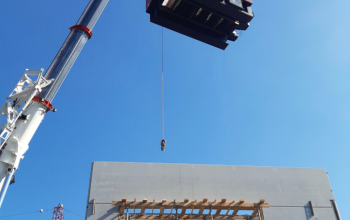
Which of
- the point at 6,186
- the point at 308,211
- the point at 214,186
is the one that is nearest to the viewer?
the point at 6,186

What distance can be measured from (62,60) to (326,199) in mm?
17631

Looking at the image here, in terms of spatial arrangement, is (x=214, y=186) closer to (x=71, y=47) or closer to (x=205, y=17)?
(x=205, y=17)

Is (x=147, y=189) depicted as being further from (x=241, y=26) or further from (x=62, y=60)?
(x=241, y=26)

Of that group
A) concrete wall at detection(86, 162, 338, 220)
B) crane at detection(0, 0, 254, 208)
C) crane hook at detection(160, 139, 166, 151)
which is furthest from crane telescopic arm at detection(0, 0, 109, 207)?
crane hook at detection(160, 139, 166, 151)

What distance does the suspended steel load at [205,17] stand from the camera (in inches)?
512

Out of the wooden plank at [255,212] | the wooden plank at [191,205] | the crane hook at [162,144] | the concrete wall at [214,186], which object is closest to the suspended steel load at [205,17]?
the crane hook at [162,144]

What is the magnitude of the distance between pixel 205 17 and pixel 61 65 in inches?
309

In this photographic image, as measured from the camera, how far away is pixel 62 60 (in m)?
16.1

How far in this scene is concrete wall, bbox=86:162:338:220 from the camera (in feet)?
57.0

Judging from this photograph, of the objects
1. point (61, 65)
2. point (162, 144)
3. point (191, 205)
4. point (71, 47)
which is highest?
point (71, 47)

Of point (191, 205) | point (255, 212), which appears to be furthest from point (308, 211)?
point (191, 205)

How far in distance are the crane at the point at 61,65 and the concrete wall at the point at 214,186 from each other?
186 inches

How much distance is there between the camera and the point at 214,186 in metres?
18.3

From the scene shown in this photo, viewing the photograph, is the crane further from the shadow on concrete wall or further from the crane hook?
the shadow on concrete wall
